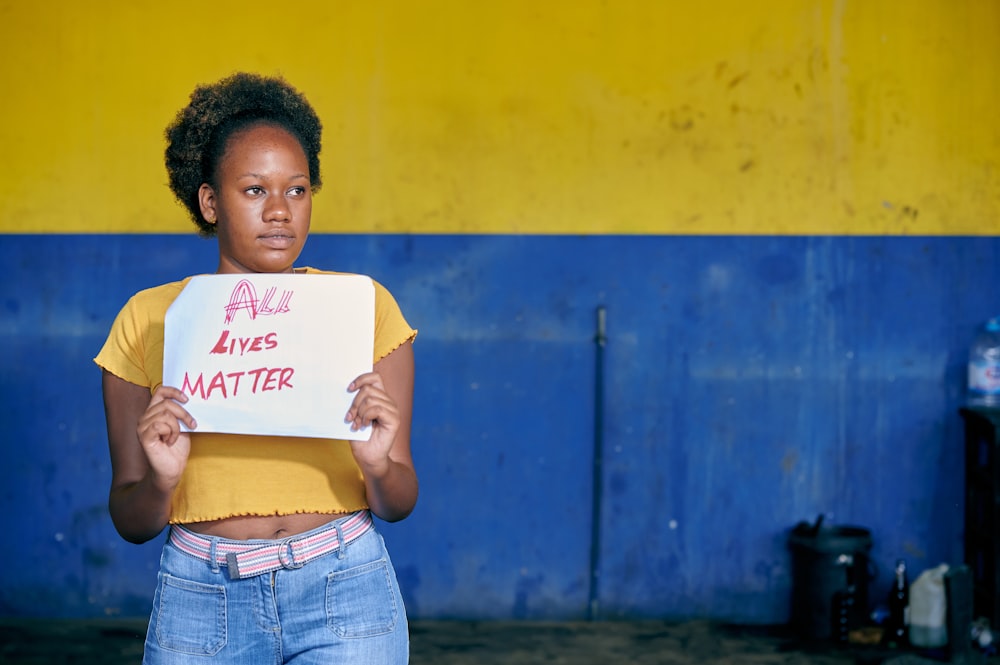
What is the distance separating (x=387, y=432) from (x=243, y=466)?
227 mm

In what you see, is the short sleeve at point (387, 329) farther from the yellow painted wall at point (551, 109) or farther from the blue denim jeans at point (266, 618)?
the yellow painted wall at point (551, 109)

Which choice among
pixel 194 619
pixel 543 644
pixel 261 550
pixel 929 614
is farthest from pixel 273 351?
pixel 929 614

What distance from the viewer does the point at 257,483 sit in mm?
1530

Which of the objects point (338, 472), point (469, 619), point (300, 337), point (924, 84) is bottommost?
point (469, 619)

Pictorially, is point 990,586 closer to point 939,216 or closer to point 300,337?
point 939,216

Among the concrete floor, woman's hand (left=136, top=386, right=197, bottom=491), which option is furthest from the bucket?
woman's hand (left=136, top=386, right=197, bottom=491)

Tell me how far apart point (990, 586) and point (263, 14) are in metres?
3.59

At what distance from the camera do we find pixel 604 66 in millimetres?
4270

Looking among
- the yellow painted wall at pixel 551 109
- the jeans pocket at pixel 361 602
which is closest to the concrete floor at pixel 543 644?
the yellow painted wall at pixel 551 109

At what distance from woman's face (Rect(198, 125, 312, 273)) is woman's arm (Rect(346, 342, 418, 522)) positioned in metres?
0.24

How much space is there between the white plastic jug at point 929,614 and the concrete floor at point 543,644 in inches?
7.3

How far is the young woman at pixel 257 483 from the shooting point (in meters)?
1.48

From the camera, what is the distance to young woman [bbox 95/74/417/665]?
1.48 meters

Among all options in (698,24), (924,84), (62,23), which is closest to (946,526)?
(924,84)
